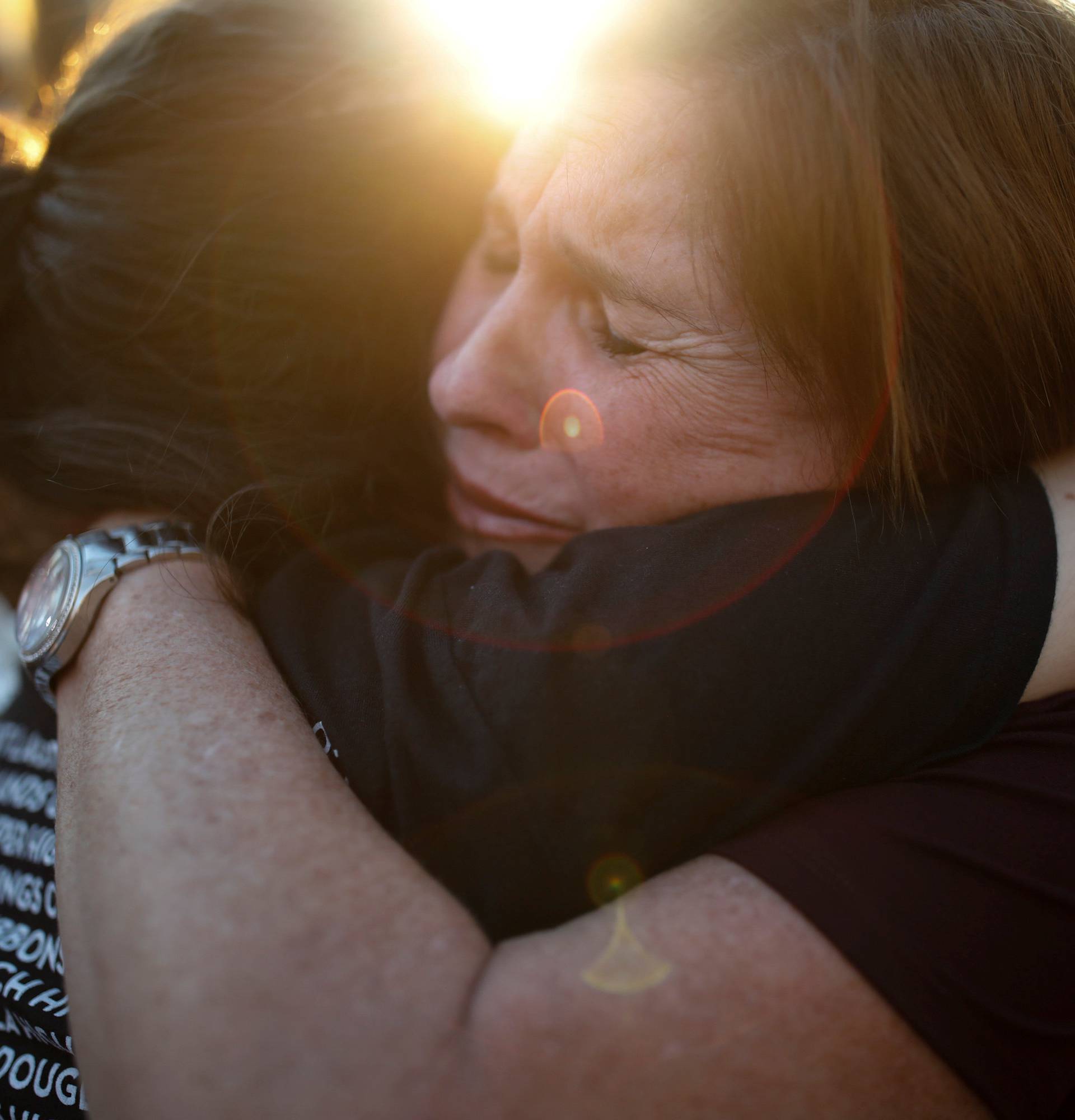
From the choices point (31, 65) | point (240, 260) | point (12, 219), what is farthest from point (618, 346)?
point (31, 65)

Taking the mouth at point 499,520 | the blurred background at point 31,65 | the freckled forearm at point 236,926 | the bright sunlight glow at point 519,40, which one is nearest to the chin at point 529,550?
the mouth at point 499,520

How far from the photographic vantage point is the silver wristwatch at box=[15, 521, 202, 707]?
4.08ft

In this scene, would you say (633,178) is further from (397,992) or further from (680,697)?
(397,992)

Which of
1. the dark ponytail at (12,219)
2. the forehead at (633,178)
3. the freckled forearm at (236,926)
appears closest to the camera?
the freckled forearm at (236,926)

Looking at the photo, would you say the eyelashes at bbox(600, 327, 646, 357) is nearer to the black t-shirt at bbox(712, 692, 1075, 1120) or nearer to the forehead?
the forehead

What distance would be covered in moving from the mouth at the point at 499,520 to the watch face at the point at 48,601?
69 cm

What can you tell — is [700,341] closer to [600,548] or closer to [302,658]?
[600,548]

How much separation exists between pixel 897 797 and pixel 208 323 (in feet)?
5.01

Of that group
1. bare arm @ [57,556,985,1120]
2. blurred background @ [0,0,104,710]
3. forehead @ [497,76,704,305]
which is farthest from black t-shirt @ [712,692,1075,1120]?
blurred background @ [0,0,104,710]

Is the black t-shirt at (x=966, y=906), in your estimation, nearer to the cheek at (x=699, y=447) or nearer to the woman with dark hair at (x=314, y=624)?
the woman with dark hair at (x=314, y=624)

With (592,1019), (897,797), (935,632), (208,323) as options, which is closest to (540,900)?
(592,1019)

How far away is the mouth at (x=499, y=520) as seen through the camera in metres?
1.44

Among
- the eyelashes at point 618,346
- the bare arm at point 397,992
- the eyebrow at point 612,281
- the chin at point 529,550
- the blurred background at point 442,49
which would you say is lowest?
the bare arm at point 397,992

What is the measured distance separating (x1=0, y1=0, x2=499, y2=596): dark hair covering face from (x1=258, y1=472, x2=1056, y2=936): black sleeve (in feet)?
2.08
